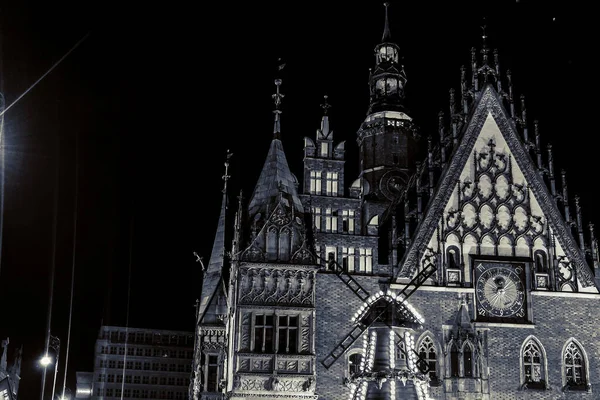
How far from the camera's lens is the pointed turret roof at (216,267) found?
145 feet

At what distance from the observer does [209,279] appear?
45.5 metres

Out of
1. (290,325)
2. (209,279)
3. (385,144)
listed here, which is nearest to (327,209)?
(290,325)

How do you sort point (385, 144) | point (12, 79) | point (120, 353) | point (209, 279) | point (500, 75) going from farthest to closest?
point (120, 353), point (385, 144), point (209, 279), point (500, 75), point (12, 79)

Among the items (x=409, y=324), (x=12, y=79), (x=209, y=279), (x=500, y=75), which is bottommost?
(x=409, y=324)

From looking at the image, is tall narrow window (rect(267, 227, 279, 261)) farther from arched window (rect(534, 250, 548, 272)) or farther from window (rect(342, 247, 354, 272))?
arched window (rect(534, 250, 548, 272))

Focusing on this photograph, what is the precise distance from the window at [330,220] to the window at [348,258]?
1.16 m

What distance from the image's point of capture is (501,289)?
3528 centimetres

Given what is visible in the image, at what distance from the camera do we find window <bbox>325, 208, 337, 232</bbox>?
1404 inches

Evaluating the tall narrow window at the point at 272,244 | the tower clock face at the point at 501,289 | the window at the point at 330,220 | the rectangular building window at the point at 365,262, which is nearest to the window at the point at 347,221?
the window at the point at 330,220

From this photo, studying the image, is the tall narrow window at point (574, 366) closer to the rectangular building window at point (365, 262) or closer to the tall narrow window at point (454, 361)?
the tall narrow window at point (454, 361)

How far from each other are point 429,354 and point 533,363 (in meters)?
4.54

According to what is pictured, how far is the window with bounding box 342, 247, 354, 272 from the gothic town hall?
0.07 metres

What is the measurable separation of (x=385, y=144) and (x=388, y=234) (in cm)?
1442

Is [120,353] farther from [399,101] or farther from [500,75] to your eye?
[500,75]
